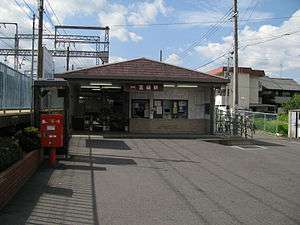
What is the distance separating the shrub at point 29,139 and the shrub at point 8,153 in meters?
2.37

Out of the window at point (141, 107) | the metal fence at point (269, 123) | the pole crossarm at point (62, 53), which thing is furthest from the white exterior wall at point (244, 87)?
the window at point (141, 107)

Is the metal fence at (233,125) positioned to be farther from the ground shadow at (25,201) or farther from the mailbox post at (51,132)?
the ground shadow at (25,201)

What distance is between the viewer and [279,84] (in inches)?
4094

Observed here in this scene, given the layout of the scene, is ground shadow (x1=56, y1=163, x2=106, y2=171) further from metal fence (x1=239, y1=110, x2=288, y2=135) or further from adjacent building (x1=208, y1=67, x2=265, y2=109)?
adjacent building (x1=208, y1=67, x2=265, y2=109)

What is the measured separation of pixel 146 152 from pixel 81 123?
1111cm

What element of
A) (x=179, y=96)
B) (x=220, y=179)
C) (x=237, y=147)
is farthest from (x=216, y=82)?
(x=220, y=179)

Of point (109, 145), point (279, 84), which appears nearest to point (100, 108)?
point (109, 145)

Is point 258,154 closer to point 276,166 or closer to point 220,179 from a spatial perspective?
point 276,166

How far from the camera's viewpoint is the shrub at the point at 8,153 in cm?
973

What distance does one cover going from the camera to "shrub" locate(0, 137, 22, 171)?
383 inches

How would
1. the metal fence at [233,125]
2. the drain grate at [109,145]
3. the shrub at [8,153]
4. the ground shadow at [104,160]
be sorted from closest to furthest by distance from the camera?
the shrub at [8,153] < the ground shadow at [104,160] < the drain grate at [109,145] < the metal fence at [233,125]

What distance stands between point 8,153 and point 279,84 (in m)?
98.7

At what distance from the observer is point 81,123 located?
29.6m

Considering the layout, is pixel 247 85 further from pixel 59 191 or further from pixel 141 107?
pixel 59 191
